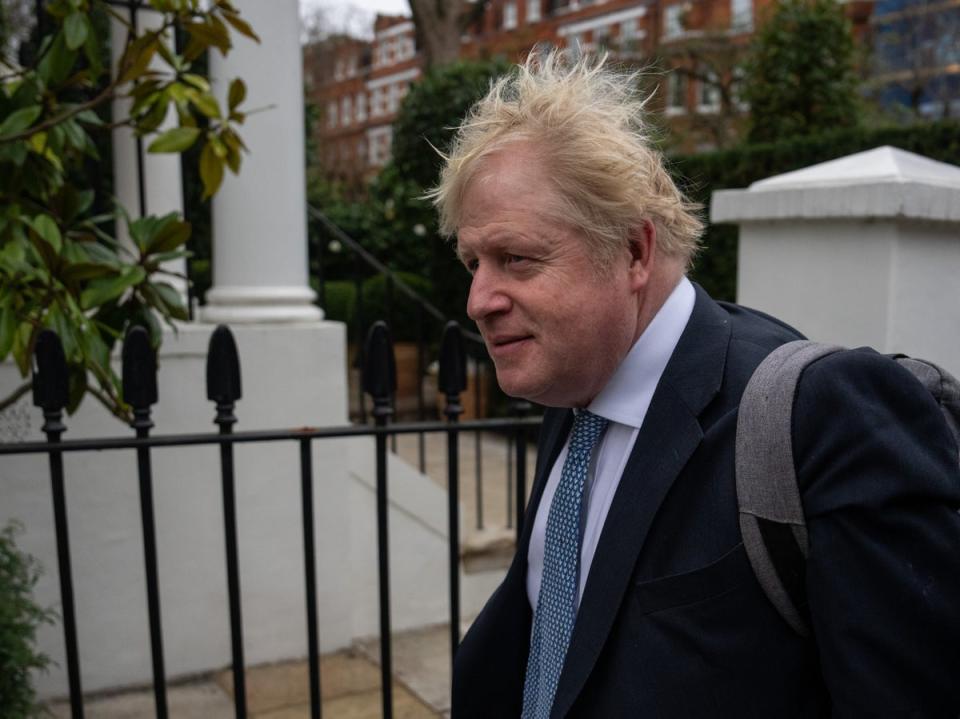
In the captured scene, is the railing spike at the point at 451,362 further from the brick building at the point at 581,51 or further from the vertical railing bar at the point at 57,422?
the vertical railing bar at the point at 57,422

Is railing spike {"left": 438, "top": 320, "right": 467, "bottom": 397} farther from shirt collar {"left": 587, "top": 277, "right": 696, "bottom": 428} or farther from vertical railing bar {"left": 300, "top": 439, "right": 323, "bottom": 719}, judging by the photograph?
shirt collar {"left": 587, "top": 277, "right": 696, "bottom": 428}

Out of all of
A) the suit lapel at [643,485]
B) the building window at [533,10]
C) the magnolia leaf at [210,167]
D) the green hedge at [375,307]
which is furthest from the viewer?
the building window at [533,10]

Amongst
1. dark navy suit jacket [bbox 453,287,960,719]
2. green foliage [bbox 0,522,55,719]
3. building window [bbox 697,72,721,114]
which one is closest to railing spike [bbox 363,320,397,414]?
dark navy suit jacket [bbox 453,287,960,719]

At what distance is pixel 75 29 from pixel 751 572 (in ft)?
7.08

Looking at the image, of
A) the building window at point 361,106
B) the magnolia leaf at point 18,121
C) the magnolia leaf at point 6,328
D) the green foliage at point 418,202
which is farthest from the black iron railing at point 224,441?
the building window at point 361,106

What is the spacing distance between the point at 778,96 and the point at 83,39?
9.48 metres

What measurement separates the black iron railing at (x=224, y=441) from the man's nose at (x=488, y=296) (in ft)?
2.66

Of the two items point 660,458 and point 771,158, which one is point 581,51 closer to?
point 660,458

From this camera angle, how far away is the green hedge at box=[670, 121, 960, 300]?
6.34 m

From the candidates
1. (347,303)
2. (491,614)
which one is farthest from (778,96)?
(491,614)

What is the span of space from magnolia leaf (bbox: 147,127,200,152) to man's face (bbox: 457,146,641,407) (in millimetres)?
1476

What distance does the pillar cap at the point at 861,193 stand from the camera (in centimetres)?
218

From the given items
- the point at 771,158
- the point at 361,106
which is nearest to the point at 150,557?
the point at 771,158

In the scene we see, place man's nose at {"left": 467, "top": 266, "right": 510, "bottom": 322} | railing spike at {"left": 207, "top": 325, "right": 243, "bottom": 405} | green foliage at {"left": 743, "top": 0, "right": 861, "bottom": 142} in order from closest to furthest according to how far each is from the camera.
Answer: man's nose at {"left": 467, "top": 266, "right": 510, "bottom": 322} < railing spike at {"left": 207, "top": 325, "right": 243, "bottom": 405} < green foliage at {"left": 743, "top": 0, "right": 861, "bottom": 142}
